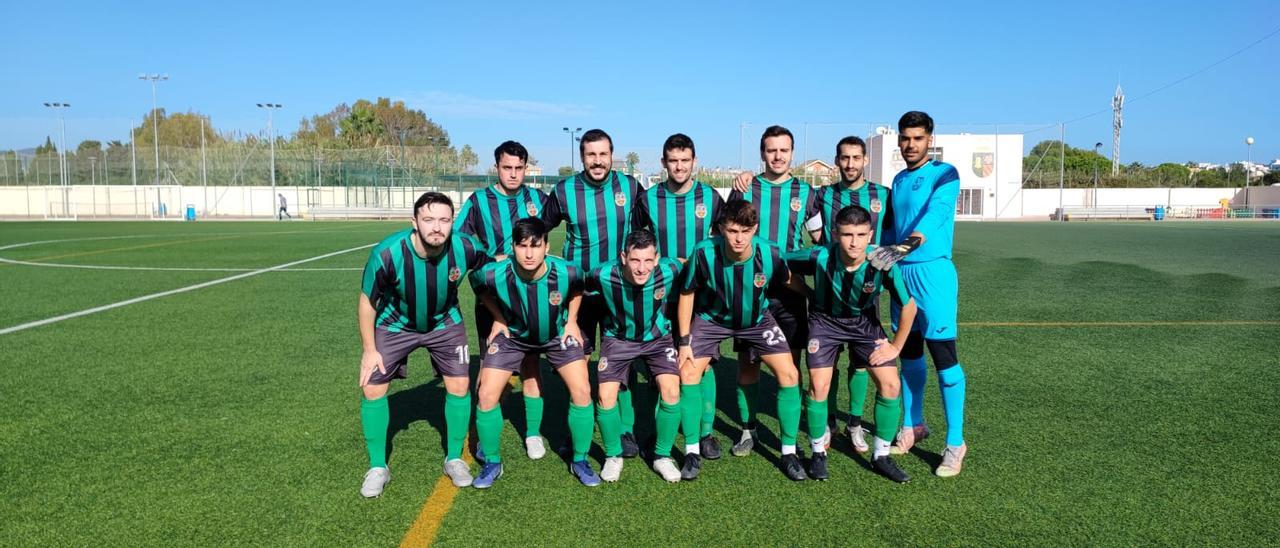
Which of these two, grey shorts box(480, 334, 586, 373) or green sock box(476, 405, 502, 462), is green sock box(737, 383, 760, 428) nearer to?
grey shorts box(480, 334, 586, 373)

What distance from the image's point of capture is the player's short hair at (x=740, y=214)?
382cm

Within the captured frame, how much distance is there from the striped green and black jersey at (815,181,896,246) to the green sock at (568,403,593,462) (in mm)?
1663

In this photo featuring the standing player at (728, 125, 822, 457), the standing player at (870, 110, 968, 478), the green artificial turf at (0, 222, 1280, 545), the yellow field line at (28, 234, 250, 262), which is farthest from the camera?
the yellow field line at (28, 234, 250, 262)

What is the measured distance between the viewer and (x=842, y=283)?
4035 millimetres

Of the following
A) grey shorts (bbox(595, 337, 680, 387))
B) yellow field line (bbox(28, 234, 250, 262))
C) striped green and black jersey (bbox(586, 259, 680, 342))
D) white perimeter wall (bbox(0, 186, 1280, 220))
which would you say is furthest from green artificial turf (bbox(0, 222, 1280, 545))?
white perimeter wall (bbox(0, 186, 1280, 220))

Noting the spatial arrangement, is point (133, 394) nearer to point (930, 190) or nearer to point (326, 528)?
point (326, 528)

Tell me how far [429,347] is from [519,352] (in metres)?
0.46

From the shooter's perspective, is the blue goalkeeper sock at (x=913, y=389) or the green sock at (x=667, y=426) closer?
the green sock at (x=667, y=426)

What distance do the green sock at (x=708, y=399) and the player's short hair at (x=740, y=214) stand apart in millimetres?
928

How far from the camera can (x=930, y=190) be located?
4.10 meters

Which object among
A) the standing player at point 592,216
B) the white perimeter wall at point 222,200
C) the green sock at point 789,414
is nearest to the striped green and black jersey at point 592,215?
the standing player at point 592,216

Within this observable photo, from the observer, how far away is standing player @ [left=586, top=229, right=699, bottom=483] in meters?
4.02

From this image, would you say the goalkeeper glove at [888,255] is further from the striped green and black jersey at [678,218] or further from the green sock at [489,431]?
the green sock at [489,431]

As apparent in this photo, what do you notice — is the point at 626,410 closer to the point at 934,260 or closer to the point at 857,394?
the point at 857,394
